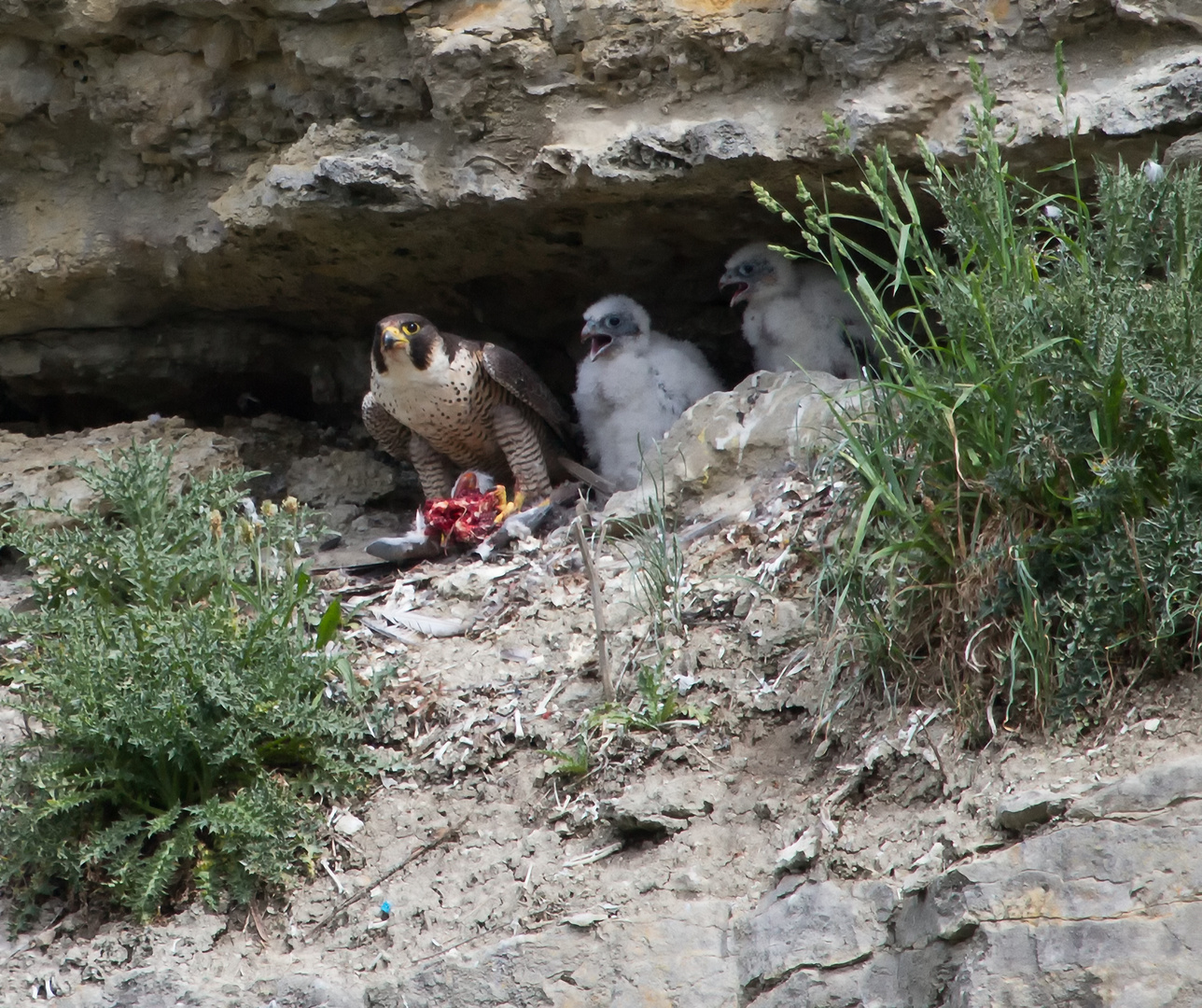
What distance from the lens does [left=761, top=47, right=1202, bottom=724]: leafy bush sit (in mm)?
2422

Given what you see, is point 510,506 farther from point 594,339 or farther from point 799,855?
point 799,855

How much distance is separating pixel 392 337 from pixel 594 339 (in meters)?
0.76

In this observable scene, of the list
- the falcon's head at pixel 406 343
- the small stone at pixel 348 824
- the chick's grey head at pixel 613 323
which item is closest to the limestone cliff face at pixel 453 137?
the chick's grey head at pixel 613 323

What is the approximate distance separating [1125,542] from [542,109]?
2474mm

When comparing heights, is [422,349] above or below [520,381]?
above

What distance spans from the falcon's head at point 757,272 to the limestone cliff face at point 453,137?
0.08m

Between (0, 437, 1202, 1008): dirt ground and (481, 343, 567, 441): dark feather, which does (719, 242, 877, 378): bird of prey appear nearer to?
(481, 343, 567, 441): dark feather

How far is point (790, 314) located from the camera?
185 inches

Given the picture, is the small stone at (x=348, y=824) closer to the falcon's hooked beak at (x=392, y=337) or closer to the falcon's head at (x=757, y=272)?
the falcon's hooked beak at (x=392, y=337)

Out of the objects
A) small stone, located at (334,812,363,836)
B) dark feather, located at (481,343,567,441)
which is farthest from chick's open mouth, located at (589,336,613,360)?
small stone, located at (334,812,363,836)

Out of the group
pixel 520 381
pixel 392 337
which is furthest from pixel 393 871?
pixel 520 381

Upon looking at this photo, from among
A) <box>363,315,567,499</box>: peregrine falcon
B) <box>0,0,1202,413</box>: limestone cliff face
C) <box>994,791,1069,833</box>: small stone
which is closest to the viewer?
<box>994,791,1069,833</box>: small stone

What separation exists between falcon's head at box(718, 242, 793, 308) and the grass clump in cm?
205

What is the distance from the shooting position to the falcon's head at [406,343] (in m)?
4.50
